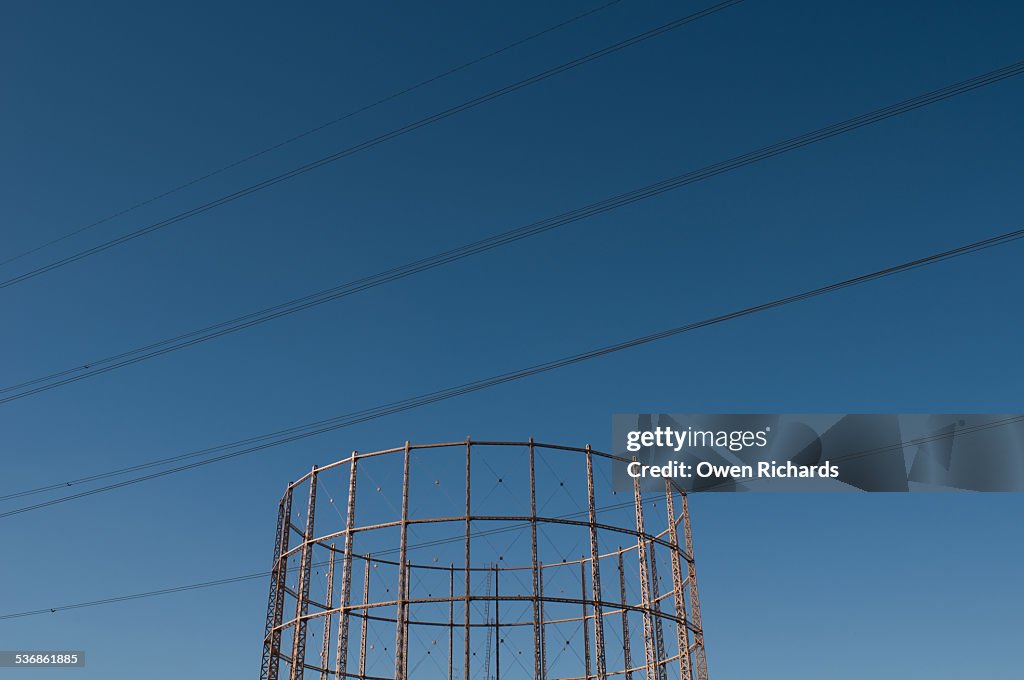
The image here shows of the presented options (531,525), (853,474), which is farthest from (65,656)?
(853,474)

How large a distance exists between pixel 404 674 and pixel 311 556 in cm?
676

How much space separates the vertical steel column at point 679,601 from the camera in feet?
105

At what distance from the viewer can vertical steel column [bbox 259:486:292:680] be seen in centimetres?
3331

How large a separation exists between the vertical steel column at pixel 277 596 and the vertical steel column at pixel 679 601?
14135mm

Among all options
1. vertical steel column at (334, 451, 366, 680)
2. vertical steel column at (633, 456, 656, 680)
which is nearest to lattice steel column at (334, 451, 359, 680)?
vertical steel column at (334, 451, 366, 680)

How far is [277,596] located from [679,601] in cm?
1444

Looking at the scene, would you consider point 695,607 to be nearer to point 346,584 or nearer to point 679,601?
point 679,601

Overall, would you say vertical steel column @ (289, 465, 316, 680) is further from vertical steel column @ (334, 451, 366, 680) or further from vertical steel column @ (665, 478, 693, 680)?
vertical steel column @ (665, 478, 693, 680)

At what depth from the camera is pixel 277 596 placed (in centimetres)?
3372

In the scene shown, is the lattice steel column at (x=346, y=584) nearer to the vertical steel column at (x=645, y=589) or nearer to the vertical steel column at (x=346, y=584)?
the vertical steel column at (x=346, y=584)

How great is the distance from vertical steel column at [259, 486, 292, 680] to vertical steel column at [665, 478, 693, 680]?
14135 millimetres

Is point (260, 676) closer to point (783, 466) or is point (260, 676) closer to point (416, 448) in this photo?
point (416, 448)

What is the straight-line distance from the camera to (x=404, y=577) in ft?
96.7

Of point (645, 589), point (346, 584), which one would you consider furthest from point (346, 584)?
point (645, 589)
